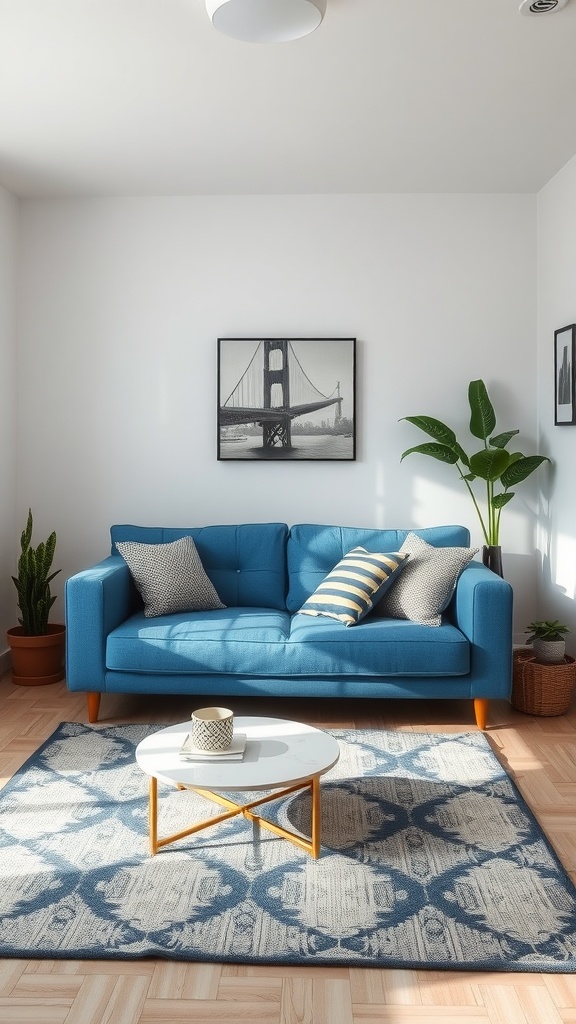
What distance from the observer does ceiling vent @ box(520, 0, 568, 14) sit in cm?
264

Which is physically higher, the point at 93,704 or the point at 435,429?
the point at 435,429

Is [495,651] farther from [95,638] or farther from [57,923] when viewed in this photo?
[57,923]

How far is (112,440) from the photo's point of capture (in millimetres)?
4828

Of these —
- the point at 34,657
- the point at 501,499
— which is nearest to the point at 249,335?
the point at 501,499

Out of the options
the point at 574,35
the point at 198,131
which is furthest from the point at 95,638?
the point at 574,35

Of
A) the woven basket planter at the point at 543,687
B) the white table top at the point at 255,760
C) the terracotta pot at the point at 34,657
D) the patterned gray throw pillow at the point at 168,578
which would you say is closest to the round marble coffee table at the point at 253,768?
the white table top at the point at 255,760

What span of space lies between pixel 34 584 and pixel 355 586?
1.74 metres

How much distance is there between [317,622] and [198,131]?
89.8 inches

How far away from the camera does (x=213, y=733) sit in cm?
250

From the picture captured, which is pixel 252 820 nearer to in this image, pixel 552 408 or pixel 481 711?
pixel 481 711

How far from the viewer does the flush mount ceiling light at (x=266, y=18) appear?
2551mm

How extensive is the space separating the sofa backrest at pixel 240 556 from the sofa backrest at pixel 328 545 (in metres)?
0.08

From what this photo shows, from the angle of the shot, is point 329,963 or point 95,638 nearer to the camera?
point 329,963

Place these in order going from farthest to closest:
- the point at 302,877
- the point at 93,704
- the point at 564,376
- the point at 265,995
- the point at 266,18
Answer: the point at 564,376, the point at 93,704, the point at 266,18, the point at 302,877, the point at 265,995
